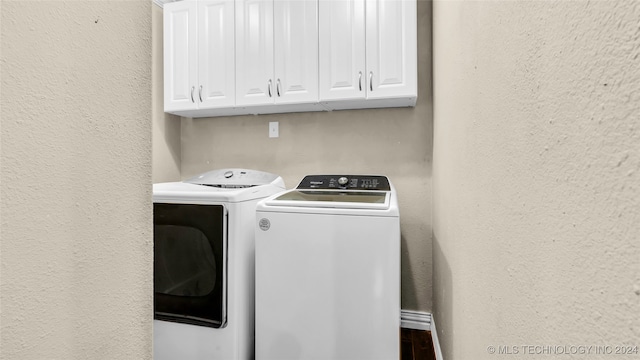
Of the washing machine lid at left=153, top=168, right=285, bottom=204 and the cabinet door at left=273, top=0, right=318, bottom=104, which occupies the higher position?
the cabinet door at left=273, top=0, right=318, bottom=104

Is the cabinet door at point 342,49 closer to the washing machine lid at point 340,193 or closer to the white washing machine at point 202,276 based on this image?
the washing machine lid at point 340,193

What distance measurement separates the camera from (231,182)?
2102mm

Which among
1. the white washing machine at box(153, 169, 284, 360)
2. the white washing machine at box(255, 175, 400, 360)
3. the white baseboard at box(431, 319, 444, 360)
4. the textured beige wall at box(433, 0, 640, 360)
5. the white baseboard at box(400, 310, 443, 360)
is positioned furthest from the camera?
the white baseboard at box(400, 310, 443, 360)

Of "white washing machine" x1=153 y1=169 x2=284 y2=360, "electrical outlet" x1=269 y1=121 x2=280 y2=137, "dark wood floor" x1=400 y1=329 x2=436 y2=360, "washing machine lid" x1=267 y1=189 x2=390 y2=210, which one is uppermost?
"electrical outlet" x1=269 y1=121 x2=280 y2=137

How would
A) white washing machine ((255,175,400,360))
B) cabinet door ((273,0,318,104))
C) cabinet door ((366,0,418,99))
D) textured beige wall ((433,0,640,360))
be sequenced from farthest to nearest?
cabinet door ((273,0,318,104)), cabinet door ((366,0,418,99)), white washing machine ((255,175,400,360)), textured beige wall ((433,0,640,360))

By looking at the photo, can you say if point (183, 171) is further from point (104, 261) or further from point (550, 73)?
point (550, 73)

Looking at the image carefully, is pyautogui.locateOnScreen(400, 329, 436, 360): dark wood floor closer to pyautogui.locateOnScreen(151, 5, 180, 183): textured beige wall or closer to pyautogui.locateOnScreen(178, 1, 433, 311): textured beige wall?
pyautogui.locateOnScreen(178, 1, 433, 311): textured beige wall

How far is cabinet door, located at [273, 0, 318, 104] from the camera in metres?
1.94

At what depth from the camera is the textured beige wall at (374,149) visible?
212cm

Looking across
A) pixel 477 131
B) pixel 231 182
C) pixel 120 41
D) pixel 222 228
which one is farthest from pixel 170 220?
pixel 477 131

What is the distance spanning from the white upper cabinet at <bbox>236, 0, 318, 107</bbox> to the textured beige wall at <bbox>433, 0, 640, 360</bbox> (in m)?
1.20

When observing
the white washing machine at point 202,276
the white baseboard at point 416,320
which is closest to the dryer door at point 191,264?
the white washing machine at point 202,276

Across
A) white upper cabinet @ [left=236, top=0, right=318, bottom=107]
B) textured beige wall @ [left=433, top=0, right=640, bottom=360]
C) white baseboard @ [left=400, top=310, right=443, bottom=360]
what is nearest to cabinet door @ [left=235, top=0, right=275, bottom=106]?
white upper cabinet @ [left=236, top=0, right=318, bottom=107]

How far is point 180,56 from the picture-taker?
2211 mm
